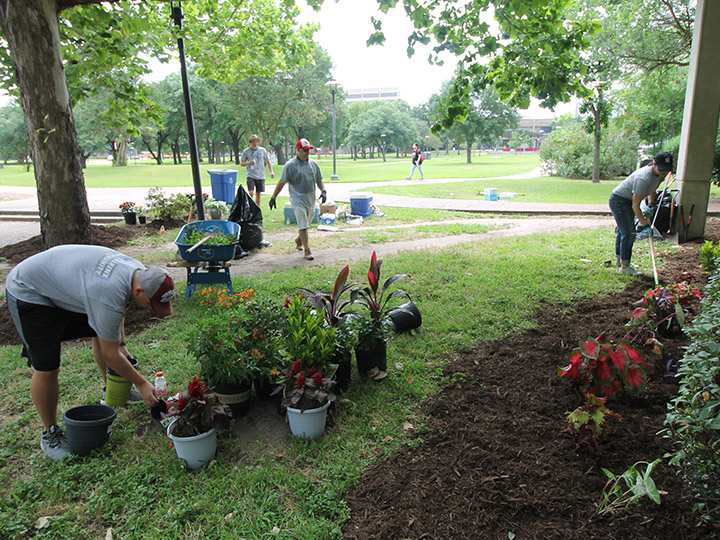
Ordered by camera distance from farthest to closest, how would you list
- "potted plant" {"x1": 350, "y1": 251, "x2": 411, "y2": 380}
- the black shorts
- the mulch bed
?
"potted plant" {"x1": 350, "y1": 251, "x2": 411, "y2": 380} → the black shorts → the mulch bed

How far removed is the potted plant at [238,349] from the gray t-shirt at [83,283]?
617mm

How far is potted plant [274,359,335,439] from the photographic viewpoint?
309cm

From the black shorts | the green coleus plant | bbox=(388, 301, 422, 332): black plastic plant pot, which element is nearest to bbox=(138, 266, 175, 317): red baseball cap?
the black shorts

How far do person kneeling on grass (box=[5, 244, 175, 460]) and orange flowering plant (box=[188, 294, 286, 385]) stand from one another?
0.40m

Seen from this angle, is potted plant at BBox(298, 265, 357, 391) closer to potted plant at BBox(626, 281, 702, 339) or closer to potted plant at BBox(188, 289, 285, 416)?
potted plant at BBox(188, 289, 285, 416)

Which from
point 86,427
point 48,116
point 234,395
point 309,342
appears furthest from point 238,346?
point 48,116

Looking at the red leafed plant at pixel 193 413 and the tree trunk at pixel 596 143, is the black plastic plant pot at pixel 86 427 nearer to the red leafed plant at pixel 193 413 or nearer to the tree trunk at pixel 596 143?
the red leafed plant at pixel 193 413

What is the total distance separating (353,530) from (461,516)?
58 cm

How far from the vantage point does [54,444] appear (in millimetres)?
3090

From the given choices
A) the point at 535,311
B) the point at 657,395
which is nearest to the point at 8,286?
the point at 657,395

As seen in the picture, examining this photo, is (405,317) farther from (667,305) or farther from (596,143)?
(596,143)

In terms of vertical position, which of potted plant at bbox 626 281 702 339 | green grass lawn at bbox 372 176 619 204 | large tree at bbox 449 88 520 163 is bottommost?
potted plant at bbox 626 281 702 339

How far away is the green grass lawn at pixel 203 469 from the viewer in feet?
8.27

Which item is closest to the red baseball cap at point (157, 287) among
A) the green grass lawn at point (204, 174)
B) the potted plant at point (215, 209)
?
the potted plant at point (215, 209)
